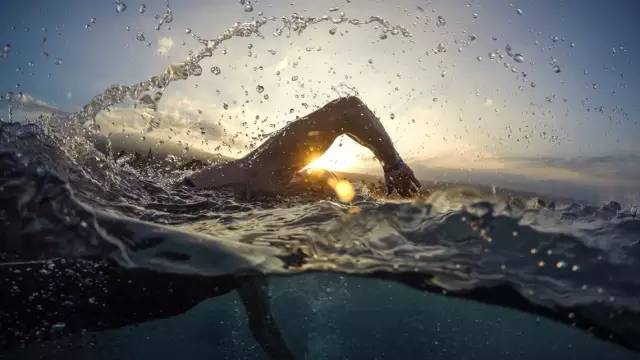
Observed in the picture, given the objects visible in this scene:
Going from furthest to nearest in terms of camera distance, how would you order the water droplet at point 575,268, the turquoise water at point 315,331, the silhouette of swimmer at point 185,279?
1. the turquoise water at point 315,331
2. the silhouette of swimmer at point 185,279
3. the water droplet at point 575,268

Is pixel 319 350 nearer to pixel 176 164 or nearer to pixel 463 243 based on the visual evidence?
pixel 176 164

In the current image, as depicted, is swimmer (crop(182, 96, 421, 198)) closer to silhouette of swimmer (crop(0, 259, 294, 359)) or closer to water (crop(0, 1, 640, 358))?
water (crop(0, 1, 640, 358))

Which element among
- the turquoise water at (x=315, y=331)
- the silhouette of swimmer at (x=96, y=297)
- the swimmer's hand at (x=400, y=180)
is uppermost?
the swimmer's hand at (x=400, y=180)

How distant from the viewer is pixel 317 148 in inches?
211

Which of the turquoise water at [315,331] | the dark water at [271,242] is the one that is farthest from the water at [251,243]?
the turquoise water at [315,331]

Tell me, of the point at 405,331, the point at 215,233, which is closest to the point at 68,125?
the point at 215,233

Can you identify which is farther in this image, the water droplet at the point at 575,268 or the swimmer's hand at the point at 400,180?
the swimmer's hand at the point at 400,180

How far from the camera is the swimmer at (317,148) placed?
523 cm

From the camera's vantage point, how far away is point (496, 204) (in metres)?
4.39

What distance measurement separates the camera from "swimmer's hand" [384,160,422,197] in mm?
5207

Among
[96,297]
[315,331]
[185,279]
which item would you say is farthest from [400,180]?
[315,331]

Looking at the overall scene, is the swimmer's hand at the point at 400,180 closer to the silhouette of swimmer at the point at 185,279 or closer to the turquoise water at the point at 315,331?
the silhouette of swimmer at the point at 185,279

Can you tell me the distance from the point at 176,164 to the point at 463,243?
16.1ft

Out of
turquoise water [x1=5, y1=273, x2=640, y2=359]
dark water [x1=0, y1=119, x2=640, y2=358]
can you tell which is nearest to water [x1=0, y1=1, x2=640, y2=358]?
dark water [x1=0, y1=119, x2=640, y2=358]
